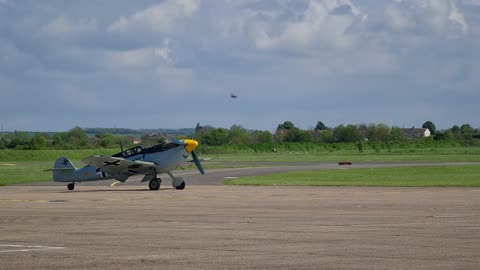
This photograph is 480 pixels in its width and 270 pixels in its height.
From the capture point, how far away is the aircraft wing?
38.8m

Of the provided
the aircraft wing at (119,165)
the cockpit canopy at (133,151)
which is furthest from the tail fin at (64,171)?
the cockpit canopy at (133,151)

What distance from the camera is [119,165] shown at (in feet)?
129

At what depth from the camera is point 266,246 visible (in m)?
16.5

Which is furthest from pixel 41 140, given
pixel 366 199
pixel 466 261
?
pixel 466 261

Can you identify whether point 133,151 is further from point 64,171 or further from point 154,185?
point 64,171

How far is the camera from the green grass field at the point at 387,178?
42.2 m

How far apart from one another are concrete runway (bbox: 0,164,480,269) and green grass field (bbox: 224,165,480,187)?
29.6 feet

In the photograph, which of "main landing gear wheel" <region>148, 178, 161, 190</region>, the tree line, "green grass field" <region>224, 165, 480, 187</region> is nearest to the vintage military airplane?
"main landing gear wheel" <region>148, 178, 161, 190</region>

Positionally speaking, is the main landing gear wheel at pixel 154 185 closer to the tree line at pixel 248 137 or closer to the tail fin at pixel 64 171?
the tail fin at pixel 64 171

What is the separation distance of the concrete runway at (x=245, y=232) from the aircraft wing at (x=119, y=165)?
19.6 ft

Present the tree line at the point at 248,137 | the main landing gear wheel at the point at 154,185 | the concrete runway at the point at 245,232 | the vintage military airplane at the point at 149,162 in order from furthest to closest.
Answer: the tree line at the point at 248,137, the main landing gear wheel at the point at 154,185, the vintage military airplane at the point at 149,162, the concrete runway at the point at 245,232

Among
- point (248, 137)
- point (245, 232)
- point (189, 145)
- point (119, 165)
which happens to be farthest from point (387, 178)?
point (248, 137)

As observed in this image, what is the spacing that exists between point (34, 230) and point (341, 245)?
7.33 m

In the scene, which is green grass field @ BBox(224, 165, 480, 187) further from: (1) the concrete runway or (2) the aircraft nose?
(1) the concrete runway
